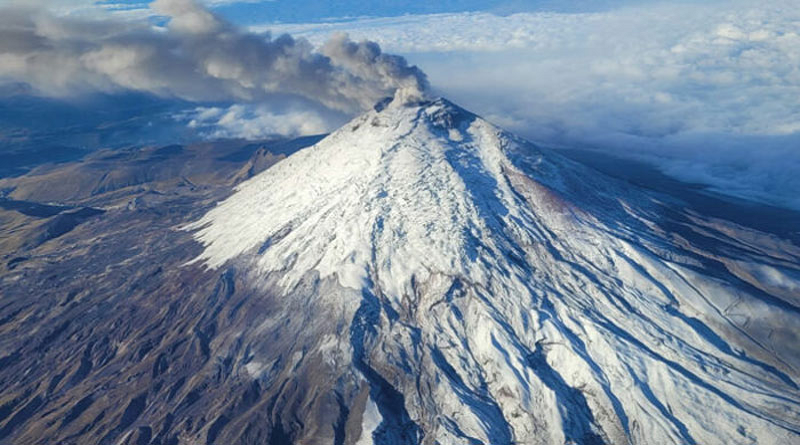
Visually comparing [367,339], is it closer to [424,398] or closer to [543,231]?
[424,398]

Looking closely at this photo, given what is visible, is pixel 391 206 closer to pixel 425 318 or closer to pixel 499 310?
A: pixel 425 318

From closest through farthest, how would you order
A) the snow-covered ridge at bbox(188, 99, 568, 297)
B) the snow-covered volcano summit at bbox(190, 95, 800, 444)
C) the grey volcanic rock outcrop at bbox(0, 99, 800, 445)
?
the snow-covered volcano summit at bbox(190, 95, 800, 444) < the grey volcanic rock outcrop at bbox(0, 99, 800, 445) < the snow-covered ridge at bbox(188, 99, 568, 297)

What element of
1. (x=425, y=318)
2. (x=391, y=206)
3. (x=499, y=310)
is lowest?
(x=425, y=318)

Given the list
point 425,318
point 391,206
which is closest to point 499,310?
point 425,318

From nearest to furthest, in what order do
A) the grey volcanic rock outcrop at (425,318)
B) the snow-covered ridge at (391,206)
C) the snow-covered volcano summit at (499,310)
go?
the snow-covered volcano summit at (499,310)
the grey volcanic rock outcrop at (425,318)
the snow-covered ridge at (391,206)

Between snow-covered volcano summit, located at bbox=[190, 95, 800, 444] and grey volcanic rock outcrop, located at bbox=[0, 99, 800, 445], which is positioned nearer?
snow-covered volcano summit, located at bbox=[190, 95, 800, 444]
